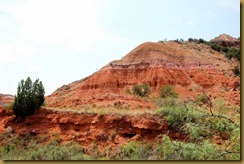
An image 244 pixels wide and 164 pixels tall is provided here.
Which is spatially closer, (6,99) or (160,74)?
(6,99)

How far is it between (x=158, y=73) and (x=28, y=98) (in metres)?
22.0

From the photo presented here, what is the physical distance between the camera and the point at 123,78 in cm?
4150

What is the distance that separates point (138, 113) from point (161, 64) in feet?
74.5

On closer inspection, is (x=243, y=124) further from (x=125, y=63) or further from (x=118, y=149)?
(x=125, y=63)

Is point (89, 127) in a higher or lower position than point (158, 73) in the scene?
lower

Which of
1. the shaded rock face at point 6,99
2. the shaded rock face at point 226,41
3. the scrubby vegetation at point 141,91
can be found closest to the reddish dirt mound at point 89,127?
the shaded rock face at point 6,99

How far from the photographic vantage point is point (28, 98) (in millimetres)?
20734

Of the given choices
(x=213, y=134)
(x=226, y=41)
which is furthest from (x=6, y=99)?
(x=226, y=41)

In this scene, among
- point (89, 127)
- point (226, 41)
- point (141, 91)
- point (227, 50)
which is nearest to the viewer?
point (89, 127)

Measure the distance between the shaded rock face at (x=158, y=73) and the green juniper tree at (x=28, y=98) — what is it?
46.8ft

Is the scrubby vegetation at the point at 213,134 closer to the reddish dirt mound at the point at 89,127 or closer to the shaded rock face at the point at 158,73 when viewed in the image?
the reddish dirt mound at the point at 89,127

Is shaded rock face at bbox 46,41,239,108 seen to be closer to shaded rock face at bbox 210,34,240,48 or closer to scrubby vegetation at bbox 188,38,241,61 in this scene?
scrubby vegetation at bbox 188,38,241,61

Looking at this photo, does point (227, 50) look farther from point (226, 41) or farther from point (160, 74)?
point (160, 74)

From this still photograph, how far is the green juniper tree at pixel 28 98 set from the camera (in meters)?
20.7
